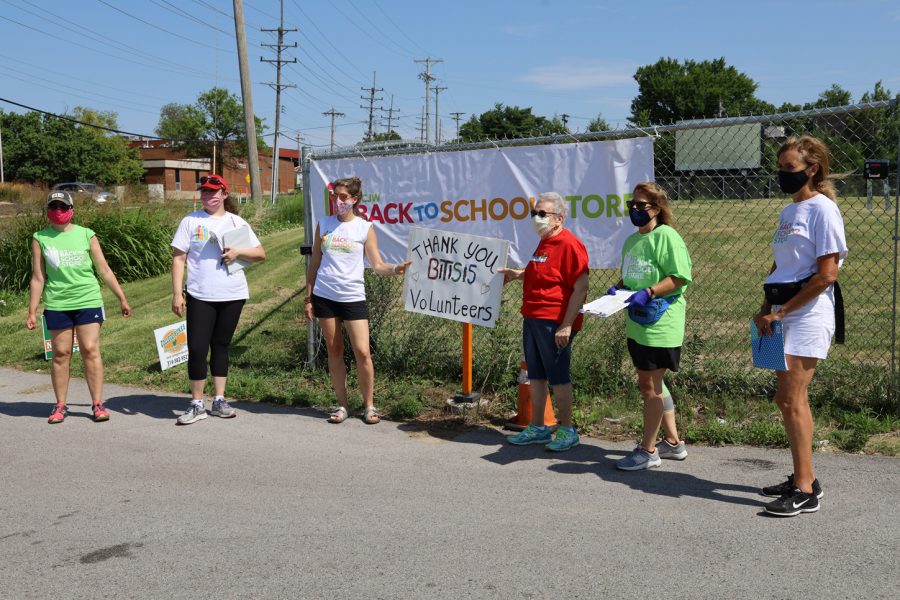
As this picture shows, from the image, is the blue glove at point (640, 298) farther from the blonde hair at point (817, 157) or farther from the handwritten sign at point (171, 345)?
the handwritten sign at point (171, 345)

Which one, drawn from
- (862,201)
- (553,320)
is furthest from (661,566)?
(862,201)

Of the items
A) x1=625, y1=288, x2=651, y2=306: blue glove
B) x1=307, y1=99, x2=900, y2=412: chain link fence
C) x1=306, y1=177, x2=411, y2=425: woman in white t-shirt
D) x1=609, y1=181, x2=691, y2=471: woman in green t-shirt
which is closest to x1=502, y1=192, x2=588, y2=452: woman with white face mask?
x1=609, y1=181, x2=691, y2=471: woman in green t-shirt

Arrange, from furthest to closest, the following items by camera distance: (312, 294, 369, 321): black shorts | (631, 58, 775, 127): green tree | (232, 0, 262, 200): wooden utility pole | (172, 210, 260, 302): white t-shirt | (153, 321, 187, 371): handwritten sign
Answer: (631, 58, 775, 127): green tree
(232, 0, 262, 200): wooden utility pole
(153, 321, 187, 371): handwritten sign
(172, 210, 260, 302): white t-shirt
(312, 294, 369, 321): black shorts

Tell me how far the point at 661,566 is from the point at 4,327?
422 inches

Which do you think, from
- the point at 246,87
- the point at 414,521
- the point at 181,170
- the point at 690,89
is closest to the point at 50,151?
the point at 181,170

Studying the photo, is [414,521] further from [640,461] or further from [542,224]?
[542,224]

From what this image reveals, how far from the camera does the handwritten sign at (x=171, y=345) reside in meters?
7.77

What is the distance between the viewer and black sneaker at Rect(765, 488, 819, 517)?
4.16 meters

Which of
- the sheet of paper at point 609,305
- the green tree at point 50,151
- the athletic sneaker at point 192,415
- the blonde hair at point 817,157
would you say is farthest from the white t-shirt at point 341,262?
the green tree at point 50,151

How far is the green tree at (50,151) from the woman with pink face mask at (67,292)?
65053mm

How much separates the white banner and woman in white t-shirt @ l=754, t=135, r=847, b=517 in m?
1.78

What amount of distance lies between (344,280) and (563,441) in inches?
83.4

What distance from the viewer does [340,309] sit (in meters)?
6.34

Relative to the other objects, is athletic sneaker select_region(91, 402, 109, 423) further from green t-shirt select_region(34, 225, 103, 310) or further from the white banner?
the white banner
